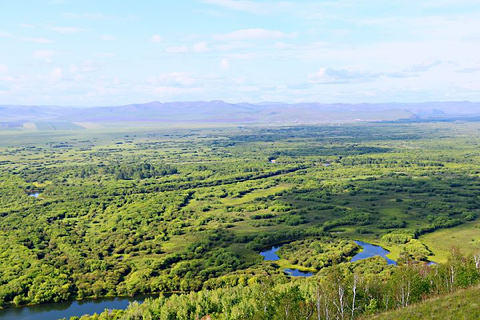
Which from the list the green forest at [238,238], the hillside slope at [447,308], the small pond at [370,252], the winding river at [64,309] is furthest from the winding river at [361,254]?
the hillside slope at [447,308]

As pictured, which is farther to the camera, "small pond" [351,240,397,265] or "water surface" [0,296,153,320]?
"small pond" [351,240,397,265]

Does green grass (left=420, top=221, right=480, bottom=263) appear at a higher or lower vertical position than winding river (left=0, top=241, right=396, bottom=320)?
higher

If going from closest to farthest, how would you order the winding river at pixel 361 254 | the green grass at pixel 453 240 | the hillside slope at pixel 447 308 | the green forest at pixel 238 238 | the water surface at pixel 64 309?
the hillside slope at pixel 447 308, the green forest at pixel 238 238, the water surface at pixel 64 309, the winding river at pixel 361 254, the green grass at pixel 453 240

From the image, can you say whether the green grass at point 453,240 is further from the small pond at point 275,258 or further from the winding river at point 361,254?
the small pond at point 275,258

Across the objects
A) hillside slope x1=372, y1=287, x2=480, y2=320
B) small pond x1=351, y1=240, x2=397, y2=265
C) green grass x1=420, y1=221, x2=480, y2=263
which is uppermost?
hillside slope x1=372, y1=287, x2=480, y2=320

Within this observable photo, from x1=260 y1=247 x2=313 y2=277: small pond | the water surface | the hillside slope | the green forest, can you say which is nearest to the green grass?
the green forest

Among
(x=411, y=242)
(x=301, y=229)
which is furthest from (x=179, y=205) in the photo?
(x=411, y=242)

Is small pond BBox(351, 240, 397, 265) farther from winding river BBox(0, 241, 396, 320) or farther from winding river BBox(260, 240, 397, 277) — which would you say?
winding river BBox(0, 241, 396, 320)

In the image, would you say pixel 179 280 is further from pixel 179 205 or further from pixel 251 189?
pixel 251 189

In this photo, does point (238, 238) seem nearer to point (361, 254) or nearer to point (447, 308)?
point (361, 254)
